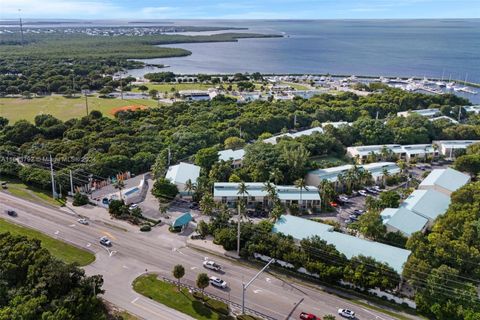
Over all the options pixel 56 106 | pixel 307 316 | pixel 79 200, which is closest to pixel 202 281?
pixel 307 316

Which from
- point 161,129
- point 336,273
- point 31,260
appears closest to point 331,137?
point 161,129

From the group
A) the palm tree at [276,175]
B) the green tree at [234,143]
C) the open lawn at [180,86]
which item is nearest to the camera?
the palm tree at [276,175]

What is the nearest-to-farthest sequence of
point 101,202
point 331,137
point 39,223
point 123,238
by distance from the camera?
point 123,238
point 39,223
point 101,202
point 331,137

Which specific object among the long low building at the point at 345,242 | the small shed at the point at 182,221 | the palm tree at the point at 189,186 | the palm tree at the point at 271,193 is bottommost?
the small shed at the point at 182,221

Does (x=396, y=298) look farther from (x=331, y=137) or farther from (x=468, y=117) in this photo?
(x=468, y=117)

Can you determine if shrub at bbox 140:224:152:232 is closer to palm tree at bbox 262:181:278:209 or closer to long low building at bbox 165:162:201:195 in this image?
long low building at bbox 165:162:201:195

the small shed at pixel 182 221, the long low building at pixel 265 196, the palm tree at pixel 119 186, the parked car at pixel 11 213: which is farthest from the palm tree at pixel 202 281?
the parked car at pixel 11 213

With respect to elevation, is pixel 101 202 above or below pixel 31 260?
below

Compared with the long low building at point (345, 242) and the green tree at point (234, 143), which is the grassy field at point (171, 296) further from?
the green tree at point (234, 143)
